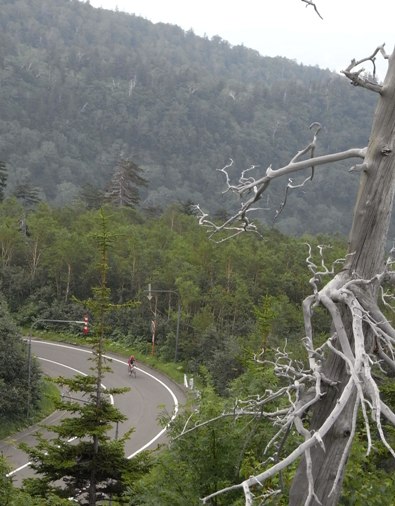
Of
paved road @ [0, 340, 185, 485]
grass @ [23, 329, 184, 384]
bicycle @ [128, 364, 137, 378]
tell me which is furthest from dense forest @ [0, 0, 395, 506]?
bicycle @ [128, 364, 137, 378]

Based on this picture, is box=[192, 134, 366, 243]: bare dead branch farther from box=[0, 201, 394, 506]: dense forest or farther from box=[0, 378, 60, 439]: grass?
box=[0, 201, 394, 506]: dense forest

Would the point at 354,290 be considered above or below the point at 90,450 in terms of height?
above

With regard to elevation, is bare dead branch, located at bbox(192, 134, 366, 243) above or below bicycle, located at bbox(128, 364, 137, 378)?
above

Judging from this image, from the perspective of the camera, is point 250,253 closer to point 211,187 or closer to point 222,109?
point 211,187

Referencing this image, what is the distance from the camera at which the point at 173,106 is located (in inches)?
4594

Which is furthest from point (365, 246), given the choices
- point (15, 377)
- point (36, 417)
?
point (15, 377)

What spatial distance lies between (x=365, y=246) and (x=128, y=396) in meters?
30.8

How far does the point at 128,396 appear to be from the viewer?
32812 millimetres

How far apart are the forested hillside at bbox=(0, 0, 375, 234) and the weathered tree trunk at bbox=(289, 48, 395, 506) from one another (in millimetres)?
78518

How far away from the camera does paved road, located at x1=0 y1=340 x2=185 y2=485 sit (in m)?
26.9

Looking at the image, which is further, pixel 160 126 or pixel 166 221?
pixel 160 126

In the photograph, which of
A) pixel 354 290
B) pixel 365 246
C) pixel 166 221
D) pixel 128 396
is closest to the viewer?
pixel 354 290

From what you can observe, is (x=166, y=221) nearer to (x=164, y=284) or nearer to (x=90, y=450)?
(x=164, y=284)

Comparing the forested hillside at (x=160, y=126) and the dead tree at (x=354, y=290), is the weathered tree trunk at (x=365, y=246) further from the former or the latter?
the forested hillside at (x=160, y=126)
